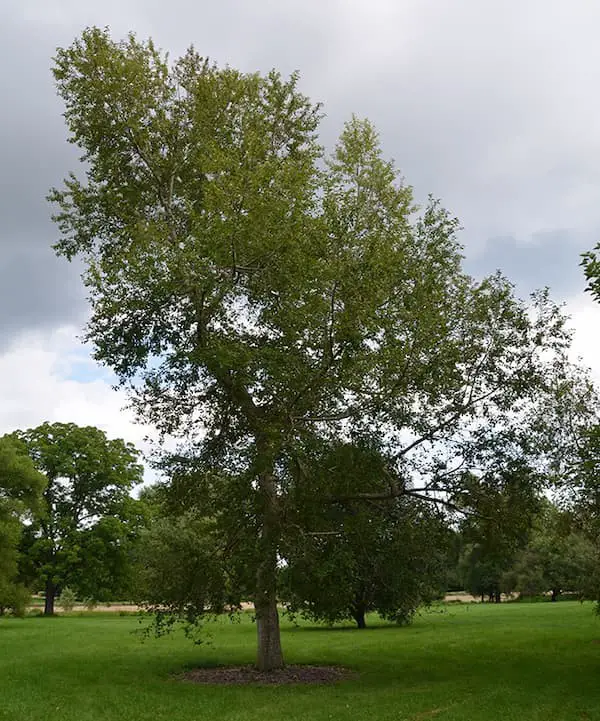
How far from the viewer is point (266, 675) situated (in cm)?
1991

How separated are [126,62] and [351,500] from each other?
1437cm

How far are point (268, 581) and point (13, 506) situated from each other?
27.9 metres

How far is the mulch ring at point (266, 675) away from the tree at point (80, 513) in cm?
3623

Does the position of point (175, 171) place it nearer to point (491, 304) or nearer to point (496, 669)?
point (491, 304)

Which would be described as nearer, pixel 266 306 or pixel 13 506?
pixel 266 306

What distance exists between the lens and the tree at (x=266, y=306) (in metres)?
17.1

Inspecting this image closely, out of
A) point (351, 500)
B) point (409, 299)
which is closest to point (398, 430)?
point (351, 500)

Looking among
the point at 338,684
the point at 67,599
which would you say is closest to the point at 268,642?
the point at 338,684

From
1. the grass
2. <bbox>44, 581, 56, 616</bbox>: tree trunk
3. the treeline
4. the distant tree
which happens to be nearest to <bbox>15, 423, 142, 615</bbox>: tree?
<bbox>44, 581, 56, 616</bbox>: tree trunk

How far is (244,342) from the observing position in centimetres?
1812

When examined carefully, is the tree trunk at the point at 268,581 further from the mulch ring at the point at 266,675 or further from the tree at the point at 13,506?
the tree at the point at 13,506

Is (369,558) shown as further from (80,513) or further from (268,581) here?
(80,513)

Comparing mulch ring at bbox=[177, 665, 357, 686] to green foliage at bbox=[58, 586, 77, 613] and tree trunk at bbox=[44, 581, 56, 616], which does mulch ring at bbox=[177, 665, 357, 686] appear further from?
green foliage at bbox=[58, 586, 77, 613]

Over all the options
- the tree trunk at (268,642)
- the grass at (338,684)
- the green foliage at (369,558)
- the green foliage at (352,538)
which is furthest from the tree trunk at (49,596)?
the green foliage at (352,538)
